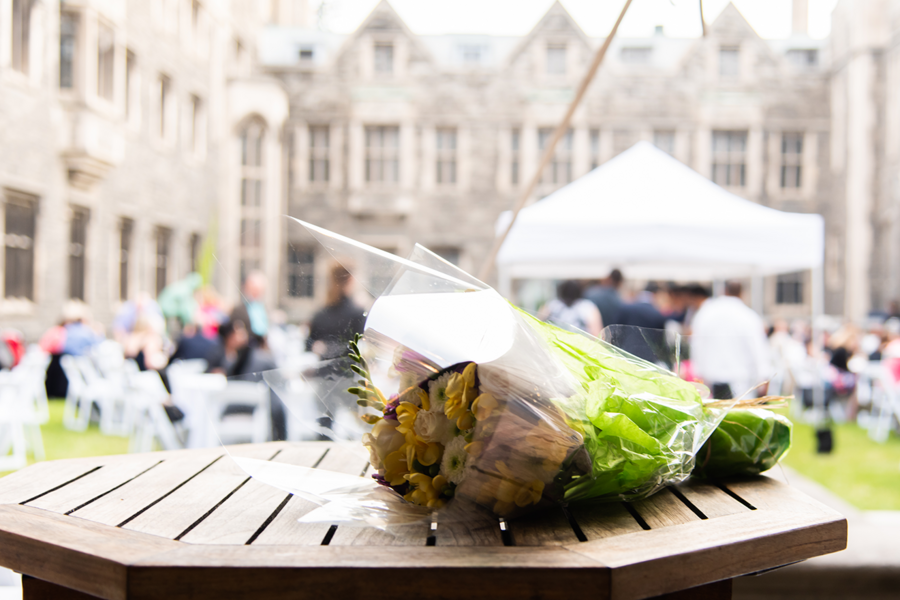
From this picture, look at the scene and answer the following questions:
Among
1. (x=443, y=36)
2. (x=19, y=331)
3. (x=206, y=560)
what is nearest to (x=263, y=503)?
(x=206, y=560)

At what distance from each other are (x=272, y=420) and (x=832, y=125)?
18945 mm

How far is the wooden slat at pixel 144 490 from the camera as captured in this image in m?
0.94

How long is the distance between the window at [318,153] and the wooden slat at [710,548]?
54.4 feet

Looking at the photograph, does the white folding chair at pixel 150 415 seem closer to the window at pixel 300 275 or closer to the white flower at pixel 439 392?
the window at pixel 300 275

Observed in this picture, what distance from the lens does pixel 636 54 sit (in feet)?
58.4

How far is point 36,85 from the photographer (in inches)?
336

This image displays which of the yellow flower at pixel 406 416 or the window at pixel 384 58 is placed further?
the window at pixel 384 58

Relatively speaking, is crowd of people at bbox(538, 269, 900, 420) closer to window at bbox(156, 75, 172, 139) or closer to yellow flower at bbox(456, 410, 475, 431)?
yellow flower at bbox(456, 410, 475, 431)

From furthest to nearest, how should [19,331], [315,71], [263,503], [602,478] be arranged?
[315,71]
[19,331]
[263,503]
[602,478]

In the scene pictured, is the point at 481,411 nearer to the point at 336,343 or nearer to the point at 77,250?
the point at 336,343

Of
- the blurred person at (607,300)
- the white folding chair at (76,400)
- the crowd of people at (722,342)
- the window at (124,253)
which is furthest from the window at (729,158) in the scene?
the white folding chair at (76,400)

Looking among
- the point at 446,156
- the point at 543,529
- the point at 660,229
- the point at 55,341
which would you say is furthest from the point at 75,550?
the point at 446,156

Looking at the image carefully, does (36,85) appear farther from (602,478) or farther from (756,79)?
(756,79)

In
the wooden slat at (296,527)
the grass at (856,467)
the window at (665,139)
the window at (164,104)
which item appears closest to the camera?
the wooden slat at (296,527)
